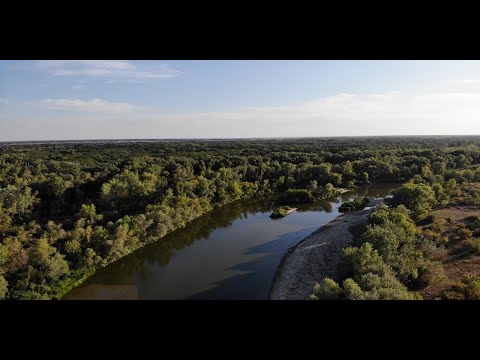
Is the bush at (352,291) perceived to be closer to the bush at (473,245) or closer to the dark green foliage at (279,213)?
the bush at (473,245)

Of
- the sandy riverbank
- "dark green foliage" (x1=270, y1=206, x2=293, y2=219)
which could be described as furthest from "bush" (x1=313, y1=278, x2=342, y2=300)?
"dark green foliage" (x1=270, y1=206, x2=293, y2=219)

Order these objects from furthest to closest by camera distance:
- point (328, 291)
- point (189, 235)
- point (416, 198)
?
point (416, 198), point (189, 235), point (328, 291)

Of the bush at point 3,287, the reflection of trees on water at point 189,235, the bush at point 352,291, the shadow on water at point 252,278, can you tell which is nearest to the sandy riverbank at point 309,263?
the shadow on water at point 252,278

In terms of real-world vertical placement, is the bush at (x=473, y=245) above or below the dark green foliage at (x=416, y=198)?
below

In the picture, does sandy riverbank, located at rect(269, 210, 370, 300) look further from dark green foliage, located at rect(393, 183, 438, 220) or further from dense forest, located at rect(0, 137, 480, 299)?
dark green foliage, located at rect(393, 183, 438, 220)

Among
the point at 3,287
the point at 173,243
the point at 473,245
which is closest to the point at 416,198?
the point at 473,245

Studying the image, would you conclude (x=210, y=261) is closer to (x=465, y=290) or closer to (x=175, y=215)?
(x=175, y=215)
